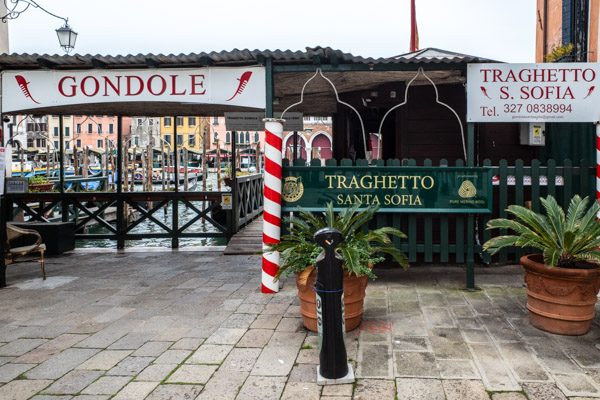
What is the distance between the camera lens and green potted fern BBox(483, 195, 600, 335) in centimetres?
401

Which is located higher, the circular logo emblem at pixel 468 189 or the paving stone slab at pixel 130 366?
the circular logo emblem at pixel 468 189

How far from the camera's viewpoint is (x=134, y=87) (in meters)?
5.96

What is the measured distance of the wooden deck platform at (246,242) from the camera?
8.77m

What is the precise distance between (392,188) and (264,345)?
2.62m

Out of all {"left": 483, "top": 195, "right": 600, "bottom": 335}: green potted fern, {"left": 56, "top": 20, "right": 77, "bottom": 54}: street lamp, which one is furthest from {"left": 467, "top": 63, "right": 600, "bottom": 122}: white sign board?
{"left": 56, "top": 20, "right": 77, "bottom": 54}: street lamp

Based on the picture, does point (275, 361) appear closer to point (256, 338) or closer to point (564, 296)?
point (256, 338)

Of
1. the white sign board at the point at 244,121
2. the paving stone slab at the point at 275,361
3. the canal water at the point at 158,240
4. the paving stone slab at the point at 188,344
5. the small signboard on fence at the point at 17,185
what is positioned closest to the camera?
the paving stone slab at the point at 275,361

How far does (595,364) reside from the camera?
138 inches

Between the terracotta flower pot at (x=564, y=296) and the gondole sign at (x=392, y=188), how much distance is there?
5.26 feet

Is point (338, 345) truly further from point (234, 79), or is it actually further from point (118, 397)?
point (234, 79)

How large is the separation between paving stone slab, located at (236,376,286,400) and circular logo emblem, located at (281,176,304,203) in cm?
275

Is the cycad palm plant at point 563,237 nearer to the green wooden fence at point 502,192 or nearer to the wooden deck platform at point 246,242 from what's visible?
the green wooden fence at point 502,192

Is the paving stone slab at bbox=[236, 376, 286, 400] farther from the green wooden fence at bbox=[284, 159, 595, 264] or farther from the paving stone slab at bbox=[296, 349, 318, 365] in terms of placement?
the green wooden fence at bbox=[284, 159, 595, 264]

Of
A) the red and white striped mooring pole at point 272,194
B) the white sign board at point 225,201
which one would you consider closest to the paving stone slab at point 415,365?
the red and white striped mooring pole at point 272,194
